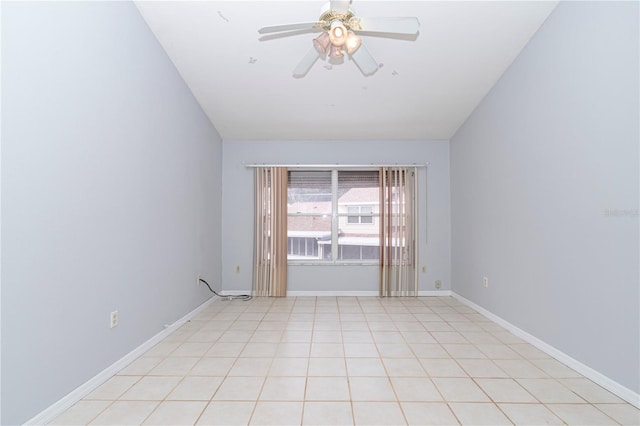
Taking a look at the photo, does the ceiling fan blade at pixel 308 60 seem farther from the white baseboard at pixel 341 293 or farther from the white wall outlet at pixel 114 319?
the white baseboard at pixel 341 293

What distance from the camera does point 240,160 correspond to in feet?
15.8

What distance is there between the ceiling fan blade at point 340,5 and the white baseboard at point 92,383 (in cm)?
268

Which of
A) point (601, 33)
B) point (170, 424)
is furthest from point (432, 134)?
point (170, 424)

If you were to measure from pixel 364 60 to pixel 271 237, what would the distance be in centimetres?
283

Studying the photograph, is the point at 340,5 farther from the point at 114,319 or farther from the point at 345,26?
the point at 114,319

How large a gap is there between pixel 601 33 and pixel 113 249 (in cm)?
349

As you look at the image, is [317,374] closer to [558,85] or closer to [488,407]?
[488,407]

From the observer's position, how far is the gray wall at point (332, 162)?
4742 millimetres

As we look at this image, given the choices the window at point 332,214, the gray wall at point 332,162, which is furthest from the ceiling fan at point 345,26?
the window at point 332,214

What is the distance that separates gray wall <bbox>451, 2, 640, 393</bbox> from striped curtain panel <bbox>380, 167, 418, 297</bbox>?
3.94 ft

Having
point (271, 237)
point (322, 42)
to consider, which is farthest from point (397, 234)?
point (322, 42)

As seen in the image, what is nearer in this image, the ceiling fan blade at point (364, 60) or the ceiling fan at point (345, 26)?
the ceiling fan at point (345, 26)

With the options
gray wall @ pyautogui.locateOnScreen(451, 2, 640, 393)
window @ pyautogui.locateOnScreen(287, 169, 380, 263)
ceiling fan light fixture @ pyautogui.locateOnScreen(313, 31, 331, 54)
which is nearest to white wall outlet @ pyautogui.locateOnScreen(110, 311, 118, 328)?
ceiling fan light fixture @ pyautogui.locateOnScreen(313, 31, 331, 54)

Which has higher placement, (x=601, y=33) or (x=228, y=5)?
(x=228, y=5)
